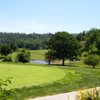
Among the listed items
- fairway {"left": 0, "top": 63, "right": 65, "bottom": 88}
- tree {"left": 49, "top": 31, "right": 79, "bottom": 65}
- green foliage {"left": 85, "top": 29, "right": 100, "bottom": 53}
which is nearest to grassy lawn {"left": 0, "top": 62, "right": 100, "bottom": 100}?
fairway {"left": 0, "top": 63, "right": 65, "bottom": 88}

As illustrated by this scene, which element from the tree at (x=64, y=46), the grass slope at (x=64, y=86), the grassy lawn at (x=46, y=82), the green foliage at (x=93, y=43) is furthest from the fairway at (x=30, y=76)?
the green foliage at (x=93, y=43)

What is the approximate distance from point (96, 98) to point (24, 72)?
15.9 meters

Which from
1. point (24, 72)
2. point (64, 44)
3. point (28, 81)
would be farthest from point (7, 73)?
point (64, 44)

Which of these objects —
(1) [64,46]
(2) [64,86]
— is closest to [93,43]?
(1) [64,46]

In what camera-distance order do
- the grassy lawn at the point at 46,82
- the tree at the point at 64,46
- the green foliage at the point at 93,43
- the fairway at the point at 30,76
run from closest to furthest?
1. the grassy lawn at the point at 46,82
2. the fairway at the point at 30,76
3. the tree at the point at 64,46
4. the green foliage at the point at 93,43

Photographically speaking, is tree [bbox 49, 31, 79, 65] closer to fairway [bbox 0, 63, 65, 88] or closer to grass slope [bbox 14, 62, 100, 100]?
grass slope [bbox 14, 62, 100, 100]

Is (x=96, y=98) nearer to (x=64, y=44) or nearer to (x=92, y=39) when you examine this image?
(x=64, y=44)

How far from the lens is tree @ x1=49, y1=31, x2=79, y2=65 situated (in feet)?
183

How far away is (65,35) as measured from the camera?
57625 mm

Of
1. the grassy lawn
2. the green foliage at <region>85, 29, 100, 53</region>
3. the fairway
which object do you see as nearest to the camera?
Answer: the grassy lawn

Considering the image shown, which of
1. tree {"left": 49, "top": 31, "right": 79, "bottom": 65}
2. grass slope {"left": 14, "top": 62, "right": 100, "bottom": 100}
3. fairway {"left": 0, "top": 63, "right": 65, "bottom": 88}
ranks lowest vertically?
grass slope {"left": 14, "top": 62, "right": 100, "bottom": 100}

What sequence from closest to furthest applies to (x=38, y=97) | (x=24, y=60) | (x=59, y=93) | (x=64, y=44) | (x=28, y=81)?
(x=38, y=97) < (x=59, y=93) < (x=28, y=81) < (x=64, y=44) < (x=24, y=60)

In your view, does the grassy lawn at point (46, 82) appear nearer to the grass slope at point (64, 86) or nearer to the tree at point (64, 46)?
the grass slope at point (64, 86)

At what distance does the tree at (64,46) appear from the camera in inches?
2197
